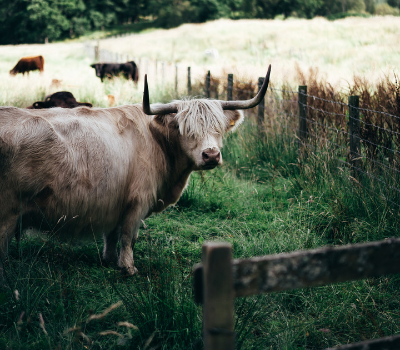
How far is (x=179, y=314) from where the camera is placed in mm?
2447

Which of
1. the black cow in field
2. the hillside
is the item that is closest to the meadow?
the black cow in field

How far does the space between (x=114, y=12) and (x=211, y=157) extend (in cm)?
7844

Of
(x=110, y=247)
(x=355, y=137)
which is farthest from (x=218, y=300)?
(x=355, y=137)

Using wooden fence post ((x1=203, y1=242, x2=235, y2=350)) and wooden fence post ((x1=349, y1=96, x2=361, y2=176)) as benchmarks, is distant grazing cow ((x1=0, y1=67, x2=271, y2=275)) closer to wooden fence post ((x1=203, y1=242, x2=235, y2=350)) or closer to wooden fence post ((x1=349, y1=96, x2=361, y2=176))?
wooden fence post ((x1=349, y1=96, x2=361, y2=176))

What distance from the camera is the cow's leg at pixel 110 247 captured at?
395 cm

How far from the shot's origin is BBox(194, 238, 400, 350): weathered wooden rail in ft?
4.30

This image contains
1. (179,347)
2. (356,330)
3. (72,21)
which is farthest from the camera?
(72,21)

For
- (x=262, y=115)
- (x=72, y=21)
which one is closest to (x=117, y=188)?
(x=262, y=115)

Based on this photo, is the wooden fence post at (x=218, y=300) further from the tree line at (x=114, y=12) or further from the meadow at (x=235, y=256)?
the tree line at (x=114, y=12)

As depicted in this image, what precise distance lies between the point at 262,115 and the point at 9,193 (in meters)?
5.47

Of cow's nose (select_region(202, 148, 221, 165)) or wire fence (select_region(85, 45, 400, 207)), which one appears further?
wire fence (select_region(85, 45, 400, 207))

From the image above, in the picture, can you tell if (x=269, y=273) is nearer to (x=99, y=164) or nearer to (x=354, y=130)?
(x=99, y=164)

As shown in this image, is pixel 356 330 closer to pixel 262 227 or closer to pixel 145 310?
pixel 145 310

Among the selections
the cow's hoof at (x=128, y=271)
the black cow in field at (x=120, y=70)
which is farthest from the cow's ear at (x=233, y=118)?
the black cow in field at (x=120, y=70)
